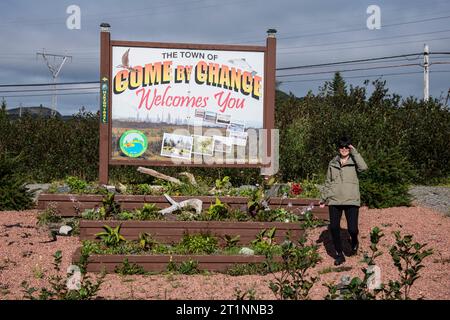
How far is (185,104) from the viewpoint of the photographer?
43.3 ft

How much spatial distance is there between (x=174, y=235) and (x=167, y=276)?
1.41 m

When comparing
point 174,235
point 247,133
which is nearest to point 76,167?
point 247,133

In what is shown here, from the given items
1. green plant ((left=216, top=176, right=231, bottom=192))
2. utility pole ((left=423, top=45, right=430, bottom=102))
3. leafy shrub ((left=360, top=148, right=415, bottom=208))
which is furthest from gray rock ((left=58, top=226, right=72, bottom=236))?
utility pole ((left=423, top=45, right=430, bottom=102))

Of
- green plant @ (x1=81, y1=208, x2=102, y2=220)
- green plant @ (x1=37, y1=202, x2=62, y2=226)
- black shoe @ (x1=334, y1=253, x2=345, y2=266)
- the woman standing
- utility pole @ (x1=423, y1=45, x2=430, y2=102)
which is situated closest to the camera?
black shoe @ (x1=334, y1=253, x2=345, y2=266)

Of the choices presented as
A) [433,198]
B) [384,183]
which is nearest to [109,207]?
[384,183]

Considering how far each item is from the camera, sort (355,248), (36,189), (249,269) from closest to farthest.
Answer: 1. (249,269)
2. (355,248)
3. (36,189)

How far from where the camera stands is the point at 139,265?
329 inches

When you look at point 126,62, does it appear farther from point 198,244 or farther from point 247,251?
point 247,251

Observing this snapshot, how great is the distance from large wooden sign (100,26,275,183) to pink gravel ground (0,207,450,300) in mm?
2965

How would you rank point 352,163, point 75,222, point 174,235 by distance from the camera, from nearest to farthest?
point 352,163 → point 174,235 → point 75,222

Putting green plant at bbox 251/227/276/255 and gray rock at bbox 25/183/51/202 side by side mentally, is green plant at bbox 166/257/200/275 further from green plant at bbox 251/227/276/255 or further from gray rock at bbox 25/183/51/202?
gray rock at bbox 25/183/51/202

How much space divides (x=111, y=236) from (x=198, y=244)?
135 centimetres

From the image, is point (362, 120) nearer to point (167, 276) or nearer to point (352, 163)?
point (352, 163)

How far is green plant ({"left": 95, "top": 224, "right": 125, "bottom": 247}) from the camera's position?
29.7 feet
